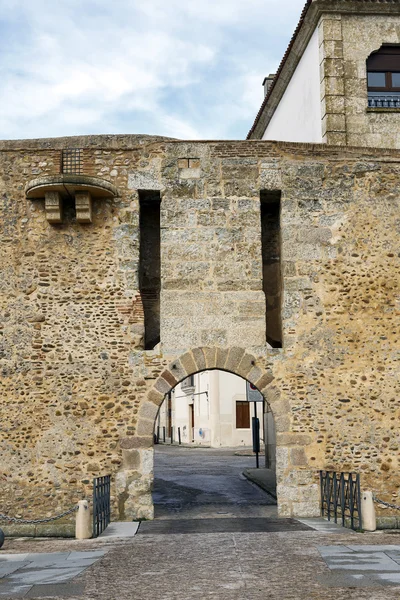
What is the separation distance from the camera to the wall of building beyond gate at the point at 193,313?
32.0ft

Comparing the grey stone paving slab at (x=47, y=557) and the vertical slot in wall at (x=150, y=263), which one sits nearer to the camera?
the grey stone paving slab at (x=47, y=557)

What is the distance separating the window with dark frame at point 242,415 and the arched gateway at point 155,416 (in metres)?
16.7

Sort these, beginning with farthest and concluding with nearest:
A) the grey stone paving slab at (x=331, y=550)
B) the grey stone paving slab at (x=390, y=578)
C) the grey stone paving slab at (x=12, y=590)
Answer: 1. the grey stone paving slab at (x=331, y=550)
2. the grey stone paving slab at (x=390, y=578)
3. the grey stone paving slab at (x=12, y=590)

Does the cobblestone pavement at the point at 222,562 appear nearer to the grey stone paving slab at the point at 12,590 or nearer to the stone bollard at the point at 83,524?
the grey stone paving slab at the point at 12,590

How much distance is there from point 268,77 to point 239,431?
43.1 ft

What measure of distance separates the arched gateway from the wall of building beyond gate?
2 cm

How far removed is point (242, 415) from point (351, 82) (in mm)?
16191

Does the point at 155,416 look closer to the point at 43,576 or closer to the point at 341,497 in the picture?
the point at 341,497

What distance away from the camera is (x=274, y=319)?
11.0 meters

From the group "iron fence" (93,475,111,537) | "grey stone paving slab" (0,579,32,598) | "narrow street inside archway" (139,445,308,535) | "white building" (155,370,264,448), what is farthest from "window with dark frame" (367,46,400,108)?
"white building" (155,370,264,448)

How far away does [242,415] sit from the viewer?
26.6 meters

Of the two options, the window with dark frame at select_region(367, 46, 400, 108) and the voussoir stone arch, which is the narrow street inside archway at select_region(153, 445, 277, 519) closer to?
the voussoir stone arch

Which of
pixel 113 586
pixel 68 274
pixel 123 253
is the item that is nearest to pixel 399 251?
pixel 123 253

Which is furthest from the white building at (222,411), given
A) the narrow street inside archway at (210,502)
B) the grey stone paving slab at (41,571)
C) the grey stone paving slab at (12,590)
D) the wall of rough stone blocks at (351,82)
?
the grey stone paving slab at (12,590)
